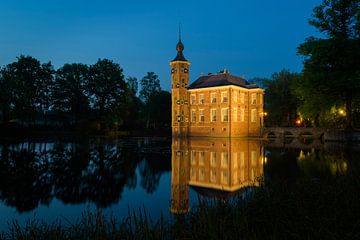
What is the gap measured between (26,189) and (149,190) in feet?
11.9

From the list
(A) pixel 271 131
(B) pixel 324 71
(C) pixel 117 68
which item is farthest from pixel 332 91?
(C) pixel 117 68

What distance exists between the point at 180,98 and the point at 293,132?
63.6 feet

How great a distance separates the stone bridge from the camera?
131 feet

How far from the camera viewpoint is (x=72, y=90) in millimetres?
52625

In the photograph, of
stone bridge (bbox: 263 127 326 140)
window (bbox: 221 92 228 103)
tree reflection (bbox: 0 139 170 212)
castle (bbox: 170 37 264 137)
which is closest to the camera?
tree reflection (bbox: 0 139 170 212)

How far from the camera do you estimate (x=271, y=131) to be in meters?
46.5

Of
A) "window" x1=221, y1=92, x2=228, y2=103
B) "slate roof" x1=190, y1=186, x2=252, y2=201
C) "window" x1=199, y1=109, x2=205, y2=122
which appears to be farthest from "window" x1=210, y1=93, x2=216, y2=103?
"slate roof" x1=190, y1=186, x2=252, y2=201

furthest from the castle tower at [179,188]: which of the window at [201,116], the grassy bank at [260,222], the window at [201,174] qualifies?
the window at [201,116]

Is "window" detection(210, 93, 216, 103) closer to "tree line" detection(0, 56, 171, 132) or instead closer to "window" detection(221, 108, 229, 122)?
"window" detection(221, 108, 229, 122)

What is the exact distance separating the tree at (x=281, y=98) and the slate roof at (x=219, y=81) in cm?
507

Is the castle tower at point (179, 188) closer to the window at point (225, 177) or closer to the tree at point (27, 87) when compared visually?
the window at point (225, 177)

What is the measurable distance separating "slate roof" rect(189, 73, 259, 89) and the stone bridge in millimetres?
8804

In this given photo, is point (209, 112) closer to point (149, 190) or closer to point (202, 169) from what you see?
point (202, 169)

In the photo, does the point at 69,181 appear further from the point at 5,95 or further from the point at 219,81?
the point at 219,81
